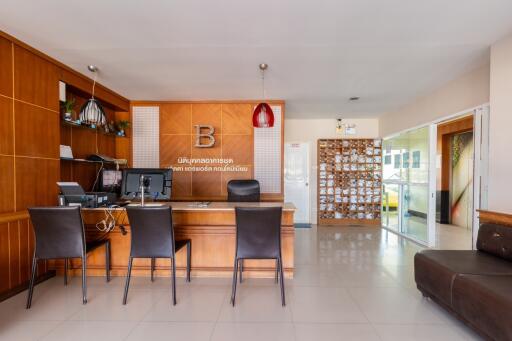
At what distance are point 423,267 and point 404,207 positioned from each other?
10.5 ft

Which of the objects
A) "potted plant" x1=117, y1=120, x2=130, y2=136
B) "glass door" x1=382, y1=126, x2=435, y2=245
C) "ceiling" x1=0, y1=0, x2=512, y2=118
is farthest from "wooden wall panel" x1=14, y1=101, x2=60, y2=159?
"glass door" x1=382, y1=126, x2=435, y2=245

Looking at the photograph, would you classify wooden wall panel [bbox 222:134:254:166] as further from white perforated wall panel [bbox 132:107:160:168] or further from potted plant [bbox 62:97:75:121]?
potted plant [bbox 62:97:75:121]

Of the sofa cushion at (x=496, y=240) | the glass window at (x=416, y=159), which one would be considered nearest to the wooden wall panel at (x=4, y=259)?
the sofa cushion at (x=496, y=240)

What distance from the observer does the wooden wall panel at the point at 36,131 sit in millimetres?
2927

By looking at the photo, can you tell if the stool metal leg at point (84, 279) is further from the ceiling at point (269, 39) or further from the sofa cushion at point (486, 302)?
the sofa cushion at point (486, 302)

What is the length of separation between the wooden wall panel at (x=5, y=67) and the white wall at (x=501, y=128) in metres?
5.52

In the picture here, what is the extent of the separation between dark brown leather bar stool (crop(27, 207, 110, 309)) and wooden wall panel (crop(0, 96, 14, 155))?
0.87 metres

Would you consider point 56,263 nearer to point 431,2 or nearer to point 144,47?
point 144,47

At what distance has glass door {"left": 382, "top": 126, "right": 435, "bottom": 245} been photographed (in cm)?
470

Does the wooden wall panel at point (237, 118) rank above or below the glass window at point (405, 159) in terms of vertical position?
above

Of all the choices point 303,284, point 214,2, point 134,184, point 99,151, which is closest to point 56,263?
point 134,184

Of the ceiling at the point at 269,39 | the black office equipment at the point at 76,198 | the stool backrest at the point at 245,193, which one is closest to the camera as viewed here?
the ceiling at the point at 269,39

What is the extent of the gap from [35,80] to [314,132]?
5678mm

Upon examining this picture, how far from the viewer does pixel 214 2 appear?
2191mm
